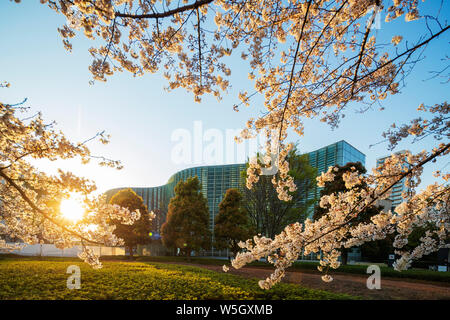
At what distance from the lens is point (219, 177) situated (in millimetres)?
47562

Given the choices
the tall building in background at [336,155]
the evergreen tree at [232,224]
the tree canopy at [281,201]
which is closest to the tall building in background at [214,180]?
the tall building in background at [336,155]

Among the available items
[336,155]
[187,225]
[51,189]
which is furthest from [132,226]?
[336,155]

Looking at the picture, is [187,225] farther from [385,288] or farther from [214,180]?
[214,180]

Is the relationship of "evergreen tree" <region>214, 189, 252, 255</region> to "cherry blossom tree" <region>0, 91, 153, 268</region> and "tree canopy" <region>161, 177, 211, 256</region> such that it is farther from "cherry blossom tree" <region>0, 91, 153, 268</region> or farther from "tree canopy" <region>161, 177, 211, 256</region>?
"cherry blossom tree" <region>0, 91, 153, 268</region>

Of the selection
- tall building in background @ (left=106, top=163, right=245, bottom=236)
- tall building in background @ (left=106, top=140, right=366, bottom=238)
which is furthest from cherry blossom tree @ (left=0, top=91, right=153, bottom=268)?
tall building in background @ (left=106, top=163, right=245, bottom=236)

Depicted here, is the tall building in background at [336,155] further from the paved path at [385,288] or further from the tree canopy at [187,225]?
the paved path at [385,288]

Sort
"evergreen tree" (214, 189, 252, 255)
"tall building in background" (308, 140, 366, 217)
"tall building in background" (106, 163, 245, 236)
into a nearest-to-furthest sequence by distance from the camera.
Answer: "evergreen tree" (214, 189, 252, 255), "tall building in background" (308, 140, 366, 217), "tall building in background" (106, 163, 245, 236)

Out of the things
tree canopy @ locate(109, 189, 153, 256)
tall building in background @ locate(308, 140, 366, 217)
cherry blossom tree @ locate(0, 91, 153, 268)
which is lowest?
tree canopy @ locate(109, 189, 153, 256)

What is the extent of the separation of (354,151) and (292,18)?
36.9 metres

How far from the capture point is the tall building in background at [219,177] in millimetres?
33500

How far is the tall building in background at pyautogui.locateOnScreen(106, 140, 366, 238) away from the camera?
1319 inches
